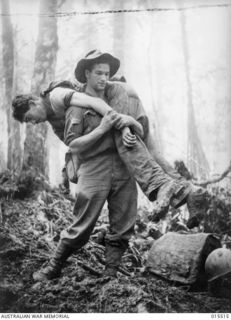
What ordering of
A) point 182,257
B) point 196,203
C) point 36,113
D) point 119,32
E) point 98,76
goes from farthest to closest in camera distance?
point 119,32 → point 36,113 → point 98,76 → point 182,257 → point 196,203

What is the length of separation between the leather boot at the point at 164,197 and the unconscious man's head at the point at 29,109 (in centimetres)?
146

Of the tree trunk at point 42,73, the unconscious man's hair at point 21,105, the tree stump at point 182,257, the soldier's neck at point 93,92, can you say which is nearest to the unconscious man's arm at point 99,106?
the soldier's neck at point 93,92

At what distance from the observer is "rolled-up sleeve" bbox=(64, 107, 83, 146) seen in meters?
3.81

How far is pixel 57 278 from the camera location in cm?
384

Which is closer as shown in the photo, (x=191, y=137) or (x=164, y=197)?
(x=164, y=197)

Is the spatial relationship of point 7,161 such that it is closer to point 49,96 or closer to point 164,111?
point 49,96

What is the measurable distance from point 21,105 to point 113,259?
1.81m

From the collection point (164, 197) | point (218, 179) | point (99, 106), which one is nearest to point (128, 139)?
point (99, 106)

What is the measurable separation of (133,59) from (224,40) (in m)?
1.04

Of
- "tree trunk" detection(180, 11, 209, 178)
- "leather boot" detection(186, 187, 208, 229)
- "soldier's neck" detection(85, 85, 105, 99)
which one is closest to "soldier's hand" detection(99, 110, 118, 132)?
"soldier's neck" detection(85, 85, 105, 99)

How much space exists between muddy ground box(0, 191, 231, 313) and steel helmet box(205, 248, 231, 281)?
221mm

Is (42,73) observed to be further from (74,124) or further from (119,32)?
(74,124)

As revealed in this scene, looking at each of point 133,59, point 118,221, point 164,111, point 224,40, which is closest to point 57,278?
point 118,221

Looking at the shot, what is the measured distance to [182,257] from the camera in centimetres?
380
